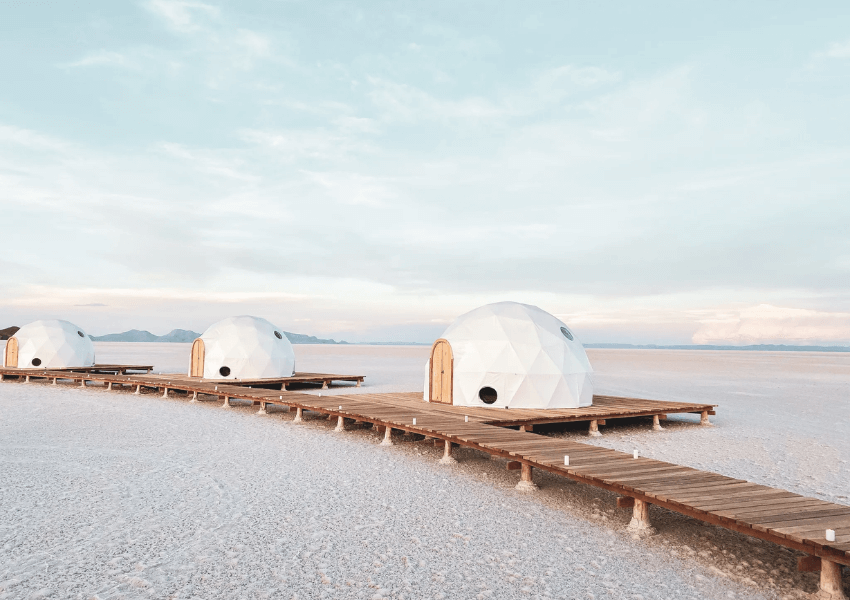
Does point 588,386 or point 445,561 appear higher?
point 588,386

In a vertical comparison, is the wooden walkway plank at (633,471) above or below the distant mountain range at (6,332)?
below

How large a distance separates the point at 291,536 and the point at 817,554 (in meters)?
4.51

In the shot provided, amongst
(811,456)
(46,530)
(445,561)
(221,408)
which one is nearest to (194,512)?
(46,530)

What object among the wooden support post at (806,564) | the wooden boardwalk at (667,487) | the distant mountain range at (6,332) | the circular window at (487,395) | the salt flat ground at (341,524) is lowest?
the salt flat ground at (341,524)

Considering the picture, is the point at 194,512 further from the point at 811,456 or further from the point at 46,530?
the point at 811,456

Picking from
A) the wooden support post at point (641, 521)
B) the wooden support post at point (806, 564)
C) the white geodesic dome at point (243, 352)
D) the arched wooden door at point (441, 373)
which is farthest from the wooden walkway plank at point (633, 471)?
the white geodesic dome at point (243, 352)

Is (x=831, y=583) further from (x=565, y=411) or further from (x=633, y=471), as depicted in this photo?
(x=565, y=411)

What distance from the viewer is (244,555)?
503 cm

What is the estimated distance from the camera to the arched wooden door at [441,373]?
13.1 metres

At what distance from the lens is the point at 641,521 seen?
589cm

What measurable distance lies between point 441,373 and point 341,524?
7629 mm

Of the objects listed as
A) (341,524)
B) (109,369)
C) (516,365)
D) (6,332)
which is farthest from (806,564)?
(6,332)

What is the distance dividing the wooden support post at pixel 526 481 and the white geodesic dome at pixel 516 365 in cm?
499

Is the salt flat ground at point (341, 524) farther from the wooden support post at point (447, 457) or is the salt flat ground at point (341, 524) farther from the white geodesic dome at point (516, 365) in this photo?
the white geodesic dome at point (516, 365)
